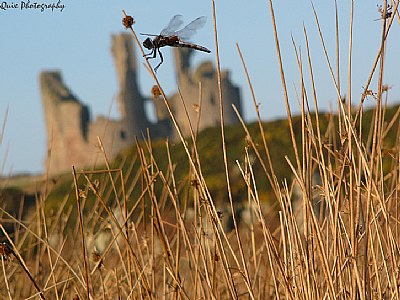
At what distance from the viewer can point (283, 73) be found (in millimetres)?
1023

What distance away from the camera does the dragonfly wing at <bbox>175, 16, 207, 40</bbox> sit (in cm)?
128

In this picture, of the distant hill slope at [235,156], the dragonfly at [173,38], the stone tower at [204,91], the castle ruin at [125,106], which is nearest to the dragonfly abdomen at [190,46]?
the dragonfly at [173,38]

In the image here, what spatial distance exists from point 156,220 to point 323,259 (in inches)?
12.4

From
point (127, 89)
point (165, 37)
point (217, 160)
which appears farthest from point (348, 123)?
point (127, 89)

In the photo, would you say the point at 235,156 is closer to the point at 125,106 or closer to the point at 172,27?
the point at 172,27

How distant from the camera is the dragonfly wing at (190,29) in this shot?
4.21 ft

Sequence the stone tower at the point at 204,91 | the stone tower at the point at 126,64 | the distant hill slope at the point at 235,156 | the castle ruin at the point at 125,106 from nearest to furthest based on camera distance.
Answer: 1. the distant hill slope at the point at 235,156
2. the stone tower at the point at 204,91
3. the castle ruin at the point at 125,106
4. the stone tower at the point at 126,64

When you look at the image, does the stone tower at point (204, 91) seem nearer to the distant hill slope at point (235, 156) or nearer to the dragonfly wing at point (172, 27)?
the distant hill slope at point (235, 156)

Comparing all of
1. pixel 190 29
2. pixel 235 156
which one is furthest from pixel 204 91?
pixel 190 29

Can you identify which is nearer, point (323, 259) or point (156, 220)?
point (323, 259)

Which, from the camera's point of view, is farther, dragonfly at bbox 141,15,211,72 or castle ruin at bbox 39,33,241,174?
castle ruin at bbox 39,33,241,174

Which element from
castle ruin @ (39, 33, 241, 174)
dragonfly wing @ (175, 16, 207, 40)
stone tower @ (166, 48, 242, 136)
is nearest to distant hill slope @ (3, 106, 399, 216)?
dragonfly wing @ (175, 16, 207, 40)

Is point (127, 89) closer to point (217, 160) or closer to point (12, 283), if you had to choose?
point (217, 160)

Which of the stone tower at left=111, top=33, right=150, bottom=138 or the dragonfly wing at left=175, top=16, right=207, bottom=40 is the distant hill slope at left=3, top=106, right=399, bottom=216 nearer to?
the dragonfly wing at left=175, top=16, right=207, bottom=40
